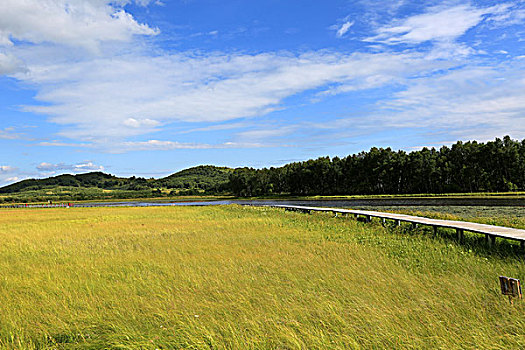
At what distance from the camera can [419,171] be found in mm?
86688

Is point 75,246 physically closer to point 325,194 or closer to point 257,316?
point 257,316

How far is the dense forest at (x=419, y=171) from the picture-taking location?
3073 inches

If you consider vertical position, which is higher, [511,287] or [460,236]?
[511,287]

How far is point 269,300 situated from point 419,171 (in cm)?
8640

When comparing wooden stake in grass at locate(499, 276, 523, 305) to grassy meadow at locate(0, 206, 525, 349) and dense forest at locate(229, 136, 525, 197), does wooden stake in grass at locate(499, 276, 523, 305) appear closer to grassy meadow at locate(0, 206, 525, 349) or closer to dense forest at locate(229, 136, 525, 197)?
grassy meadow at locate(0, 206, 525, 349)

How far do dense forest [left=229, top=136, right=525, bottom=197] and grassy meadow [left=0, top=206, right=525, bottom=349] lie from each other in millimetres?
76098

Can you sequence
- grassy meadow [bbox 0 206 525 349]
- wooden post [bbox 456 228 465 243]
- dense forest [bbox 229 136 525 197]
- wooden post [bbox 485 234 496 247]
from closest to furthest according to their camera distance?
1. grassy meadow [bbox 0 206 525 349]
2. wooden post [bbox 485 234 496 247]
3. wooden post [bbox 456 228 465 243]
4. dense forest [bbox 229 136 525 197]

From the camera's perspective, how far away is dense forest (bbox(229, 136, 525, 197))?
256 ft

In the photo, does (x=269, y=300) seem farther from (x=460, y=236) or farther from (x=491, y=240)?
(x=460, y=236)

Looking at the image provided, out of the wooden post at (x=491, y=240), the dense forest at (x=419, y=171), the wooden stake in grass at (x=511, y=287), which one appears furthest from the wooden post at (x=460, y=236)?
the dense forest at (x=419, y=171)

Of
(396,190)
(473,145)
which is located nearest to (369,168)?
(396,190)

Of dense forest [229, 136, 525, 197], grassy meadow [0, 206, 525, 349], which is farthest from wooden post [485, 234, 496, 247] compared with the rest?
dense forest [229, 136, 525, 197]

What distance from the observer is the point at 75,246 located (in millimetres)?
16297

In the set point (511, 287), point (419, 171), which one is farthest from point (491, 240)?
point (419, 171)
